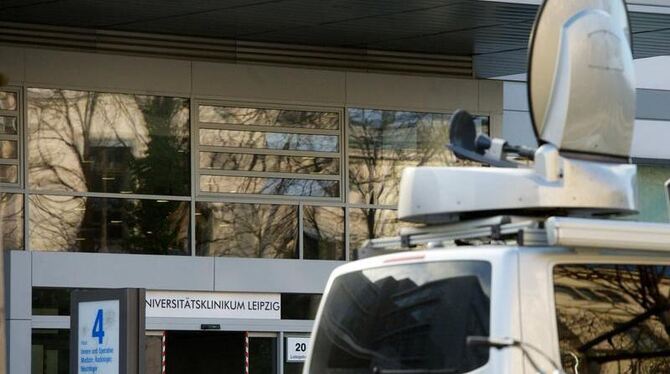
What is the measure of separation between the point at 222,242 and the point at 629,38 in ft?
45.9

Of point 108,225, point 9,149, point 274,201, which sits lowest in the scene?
point 108,225

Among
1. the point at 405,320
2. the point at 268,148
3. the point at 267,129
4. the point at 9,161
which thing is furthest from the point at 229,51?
the point at 405,320

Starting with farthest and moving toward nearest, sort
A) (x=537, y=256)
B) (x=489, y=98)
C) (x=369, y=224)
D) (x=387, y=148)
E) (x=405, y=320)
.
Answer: (x=489, y=98) → (x=387, y=148) → (x=369, y=224) → (x=405, y=320) → (x=537, y=256)

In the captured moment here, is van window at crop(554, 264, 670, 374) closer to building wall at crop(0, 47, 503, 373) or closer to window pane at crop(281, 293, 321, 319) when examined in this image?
building wall at crop(0, 47, 503, 373)

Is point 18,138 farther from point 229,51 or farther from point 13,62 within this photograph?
point 229,51

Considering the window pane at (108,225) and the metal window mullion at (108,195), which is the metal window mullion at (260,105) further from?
the window pane at (108,225)

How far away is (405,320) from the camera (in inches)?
253

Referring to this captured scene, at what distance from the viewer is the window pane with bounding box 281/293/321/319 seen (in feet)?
68.7

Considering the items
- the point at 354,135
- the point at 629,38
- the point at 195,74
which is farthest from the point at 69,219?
the point at 629,38

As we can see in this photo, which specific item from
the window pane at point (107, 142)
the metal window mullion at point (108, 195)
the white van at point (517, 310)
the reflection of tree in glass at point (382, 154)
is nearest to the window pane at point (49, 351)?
the metal window mullion at point (108, 195)

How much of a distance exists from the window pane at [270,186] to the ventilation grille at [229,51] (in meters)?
1.70

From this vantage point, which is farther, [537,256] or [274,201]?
[274,201]

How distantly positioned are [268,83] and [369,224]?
8.51ft

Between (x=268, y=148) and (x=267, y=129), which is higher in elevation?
(x=267, y=129)
